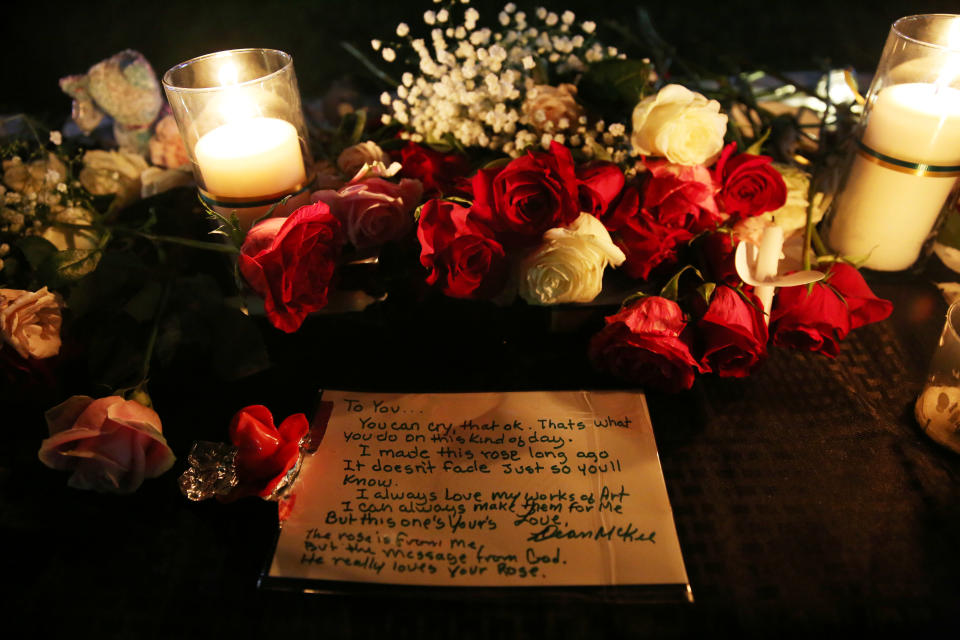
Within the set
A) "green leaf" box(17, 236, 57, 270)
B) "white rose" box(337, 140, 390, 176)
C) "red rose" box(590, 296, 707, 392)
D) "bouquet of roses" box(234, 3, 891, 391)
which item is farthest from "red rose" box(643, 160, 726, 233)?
"green leaf" box(17, 236, 57, 270)

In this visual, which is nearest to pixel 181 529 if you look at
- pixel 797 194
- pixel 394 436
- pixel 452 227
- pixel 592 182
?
pixel 394 436

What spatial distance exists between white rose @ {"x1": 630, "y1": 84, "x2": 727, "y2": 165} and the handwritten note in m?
0.29

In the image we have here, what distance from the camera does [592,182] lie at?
26.5 inches

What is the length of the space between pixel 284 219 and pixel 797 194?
0.65 meters

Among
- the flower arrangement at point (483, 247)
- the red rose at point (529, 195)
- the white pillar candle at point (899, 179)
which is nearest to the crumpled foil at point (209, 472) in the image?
the flower arrangement at point (483, 247)

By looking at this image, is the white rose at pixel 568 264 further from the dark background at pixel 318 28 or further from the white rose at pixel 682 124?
the dark background at pixel 318 28

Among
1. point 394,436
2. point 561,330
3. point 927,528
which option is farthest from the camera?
point 561,330

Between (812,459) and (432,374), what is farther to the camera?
(432,374)

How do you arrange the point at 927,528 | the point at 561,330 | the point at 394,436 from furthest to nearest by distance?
the point at 561,330
the point at 394,436
the point at 927,528

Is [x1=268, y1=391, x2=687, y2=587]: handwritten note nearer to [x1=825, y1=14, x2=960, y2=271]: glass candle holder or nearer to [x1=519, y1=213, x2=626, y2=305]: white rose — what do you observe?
[x1=519, y1=213, x2=626, y2=305]: white rose

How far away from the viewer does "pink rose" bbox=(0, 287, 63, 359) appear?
61cm

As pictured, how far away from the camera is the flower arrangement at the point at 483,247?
0.61 meters

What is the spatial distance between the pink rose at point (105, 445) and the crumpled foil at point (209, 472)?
23mm

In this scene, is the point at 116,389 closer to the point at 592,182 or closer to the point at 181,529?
the point at 181,529
